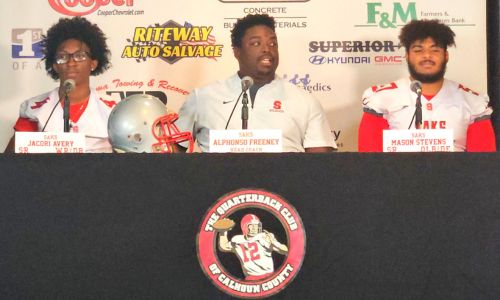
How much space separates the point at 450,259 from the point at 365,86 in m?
1.68

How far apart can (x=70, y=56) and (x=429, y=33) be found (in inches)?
59.8

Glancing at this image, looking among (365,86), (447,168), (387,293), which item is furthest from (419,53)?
(387,293)

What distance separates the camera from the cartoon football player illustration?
1.67m

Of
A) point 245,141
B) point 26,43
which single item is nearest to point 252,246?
point 245,141

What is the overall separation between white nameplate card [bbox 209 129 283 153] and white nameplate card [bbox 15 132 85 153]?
1.32 ft

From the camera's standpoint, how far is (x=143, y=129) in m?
2.04

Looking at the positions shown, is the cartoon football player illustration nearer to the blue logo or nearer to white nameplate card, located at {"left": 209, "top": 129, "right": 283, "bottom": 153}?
white nameplate card, located at {"left": 209, "top": 129, "right": 283, "bottom": 153}

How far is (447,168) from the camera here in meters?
1.71

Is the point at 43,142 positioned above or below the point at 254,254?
above

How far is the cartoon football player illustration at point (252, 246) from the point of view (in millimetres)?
1669

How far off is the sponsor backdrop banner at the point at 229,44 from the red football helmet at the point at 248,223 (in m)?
1.62

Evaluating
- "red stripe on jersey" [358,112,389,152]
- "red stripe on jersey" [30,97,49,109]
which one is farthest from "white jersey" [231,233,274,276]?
"red stripe on jersey" [30,97,49,109]

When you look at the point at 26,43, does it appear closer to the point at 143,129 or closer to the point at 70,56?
the point at 70,56

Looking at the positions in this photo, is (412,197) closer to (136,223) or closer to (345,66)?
(136,223)
